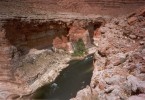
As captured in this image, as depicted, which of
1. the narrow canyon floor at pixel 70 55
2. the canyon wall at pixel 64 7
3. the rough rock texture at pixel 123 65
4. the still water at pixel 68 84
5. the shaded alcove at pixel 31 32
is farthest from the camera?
the canyon wall at pixel 64 7

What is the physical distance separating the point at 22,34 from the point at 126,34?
6914 millimetres

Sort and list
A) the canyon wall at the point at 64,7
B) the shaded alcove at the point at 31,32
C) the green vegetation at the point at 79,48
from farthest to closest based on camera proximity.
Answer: the green vegetation at the point at 79,48 → the canyon wall at the point at 64,7 → the shaded alcove at the point at 31,32

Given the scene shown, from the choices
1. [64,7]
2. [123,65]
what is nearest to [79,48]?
[64,7]

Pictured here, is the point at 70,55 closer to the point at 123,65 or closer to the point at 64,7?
the point at 64,7

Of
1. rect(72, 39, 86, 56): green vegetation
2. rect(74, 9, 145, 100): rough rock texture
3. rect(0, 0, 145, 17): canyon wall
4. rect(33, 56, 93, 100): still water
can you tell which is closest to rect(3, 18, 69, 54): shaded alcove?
rect(0, 0, 145, 17): canyon wall

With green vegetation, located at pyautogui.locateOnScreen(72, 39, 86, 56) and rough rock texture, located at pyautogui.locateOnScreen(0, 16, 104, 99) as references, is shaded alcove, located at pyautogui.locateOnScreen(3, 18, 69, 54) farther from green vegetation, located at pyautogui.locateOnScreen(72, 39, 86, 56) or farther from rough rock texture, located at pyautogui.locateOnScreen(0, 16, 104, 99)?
green vegetation, located at pyautogui.locateOnScreen(72, 39, 86, 56)

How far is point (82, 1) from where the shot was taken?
69.1 feet

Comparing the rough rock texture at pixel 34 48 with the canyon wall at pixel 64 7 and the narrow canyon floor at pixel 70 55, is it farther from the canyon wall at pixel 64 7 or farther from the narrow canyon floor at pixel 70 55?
the canyon wall at pixel 64 7

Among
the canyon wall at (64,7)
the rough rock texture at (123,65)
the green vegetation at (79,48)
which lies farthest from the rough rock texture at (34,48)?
the rough rock texture at (123,65)

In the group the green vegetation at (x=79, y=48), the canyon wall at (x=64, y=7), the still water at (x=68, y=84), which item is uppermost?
the canyon wall at (x=64, y=7)

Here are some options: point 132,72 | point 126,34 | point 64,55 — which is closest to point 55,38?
point 64,55

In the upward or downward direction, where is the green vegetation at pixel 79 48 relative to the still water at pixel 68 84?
upward

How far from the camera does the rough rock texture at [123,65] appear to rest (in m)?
5.76

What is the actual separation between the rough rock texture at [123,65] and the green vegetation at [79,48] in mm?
8564
